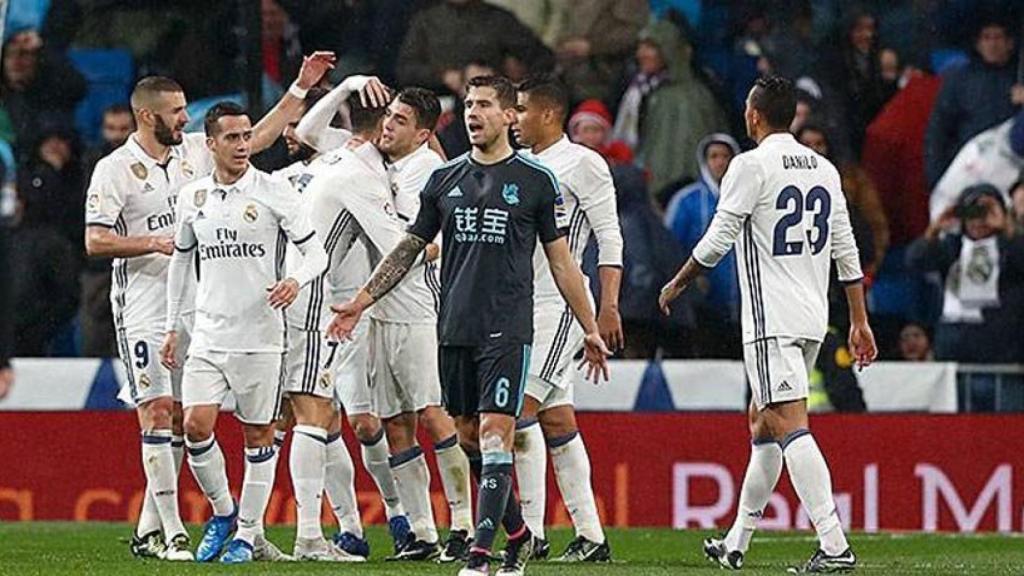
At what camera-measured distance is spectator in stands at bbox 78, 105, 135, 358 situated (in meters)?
18.3

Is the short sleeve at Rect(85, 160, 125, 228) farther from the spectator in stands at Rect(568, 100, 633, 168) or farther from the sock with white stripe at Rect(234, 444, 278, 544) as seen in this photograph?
the spectator in stands at Rect(568, 100, 633, 168)

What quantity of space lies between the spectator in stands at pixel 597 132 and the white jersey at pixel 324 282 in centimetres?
481

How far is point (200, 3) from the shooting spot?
18.4m

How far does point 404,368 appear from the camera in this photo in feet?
43.4

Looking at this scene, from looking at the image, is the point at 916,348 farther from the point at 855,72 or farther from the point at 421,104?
the point at 421,104

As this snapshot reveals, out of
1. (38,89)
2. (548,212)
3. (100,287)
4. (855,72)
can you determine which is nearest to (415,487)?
(548,212)

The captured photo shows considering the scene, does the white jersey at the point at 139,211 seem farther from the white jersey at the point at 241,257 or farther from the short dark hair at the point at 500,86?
the short dark hair at the point at 500,86

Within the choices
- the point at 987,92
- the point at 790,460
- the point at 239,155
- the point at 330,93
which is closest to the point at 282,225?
the point at 239,155

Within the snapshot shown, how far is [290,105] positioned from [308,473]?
2.32 meters

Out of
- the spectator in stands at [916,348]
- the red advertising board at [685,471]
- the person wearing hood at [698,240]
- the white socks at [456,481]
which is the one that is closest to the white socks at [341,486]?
the white socks at [456,481]

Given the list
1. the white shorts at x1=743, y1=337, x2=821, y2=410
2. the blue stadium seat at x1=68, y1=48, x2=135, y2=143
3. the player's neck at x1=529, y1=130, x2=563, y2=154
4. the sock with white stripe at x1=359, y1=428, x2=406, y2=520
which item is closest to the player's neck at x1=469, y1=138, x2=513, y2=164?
Answer: the white shorts at x1=743, y1=337, x2=821, y2=410

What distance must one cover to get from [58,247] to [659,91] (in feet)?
15.1

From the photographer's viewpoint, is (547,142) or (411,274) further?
(411,274)

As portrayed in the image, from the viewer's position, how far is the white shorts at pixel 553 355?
13.0 meters
